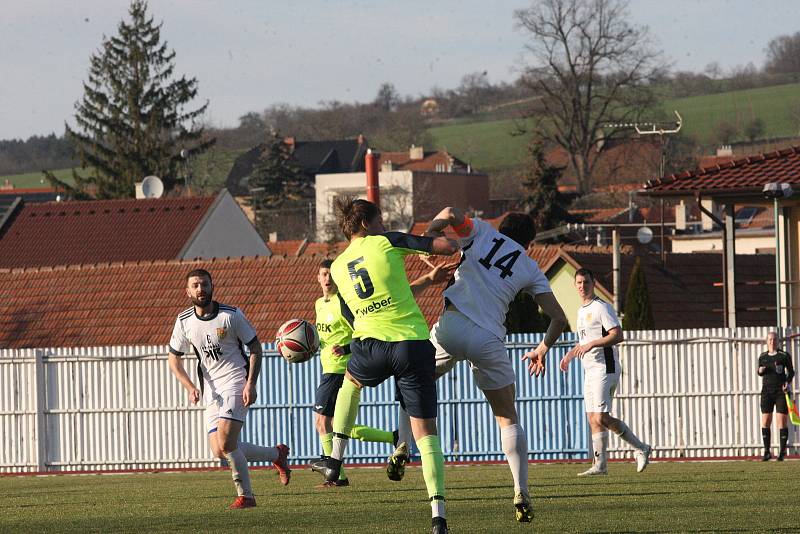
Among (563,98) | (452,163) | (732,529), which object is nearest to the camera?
(732,529)

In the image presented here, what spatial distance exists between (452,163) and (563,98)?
43.2 meters

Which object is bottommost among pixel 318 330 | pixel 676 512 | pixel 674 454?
pixel 674 454

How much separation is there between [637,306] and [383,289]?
819 inches

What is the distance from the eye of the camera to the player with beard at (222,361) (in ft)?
36.6

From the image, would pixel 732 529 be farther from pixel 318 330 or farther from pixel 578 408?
pixel 578 408

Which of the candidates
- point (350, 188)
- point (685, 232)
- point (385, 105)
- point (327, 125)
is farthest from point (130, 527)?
point (385, 105)

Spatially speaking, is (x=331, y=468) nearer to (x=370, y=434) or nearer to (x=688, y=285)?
(x=370, y=434)

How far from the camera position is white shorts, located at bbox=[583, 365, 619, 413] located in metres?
14.4

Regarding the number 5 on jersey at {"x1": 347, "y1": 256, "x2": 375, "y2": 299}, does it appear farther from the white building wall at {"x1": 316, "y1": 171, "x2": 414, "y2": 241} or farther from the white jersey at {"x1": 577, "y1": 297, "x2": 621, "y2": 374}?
the white building wall at {"x1": 316, "y1": 171, "x2": 414, "y2": 241}

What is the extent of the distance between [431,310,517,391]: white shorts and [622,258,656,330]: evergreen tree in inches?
779

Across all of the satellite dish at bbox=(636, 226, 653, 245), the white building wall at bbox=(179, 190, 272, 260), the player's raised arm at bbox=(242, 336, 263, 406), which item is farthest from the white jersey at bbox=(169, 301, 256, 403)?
the white building wall at bbox=(179, 190, 272, 260)

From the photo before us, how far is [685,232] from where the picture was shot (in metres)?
65.9

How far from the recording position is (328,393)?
44.3 feet

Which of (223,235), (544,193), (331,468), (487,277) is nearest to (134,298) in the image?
(223,235)
